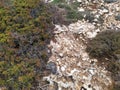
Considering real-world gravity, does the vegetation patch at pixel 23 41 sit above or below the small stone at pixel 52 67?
above

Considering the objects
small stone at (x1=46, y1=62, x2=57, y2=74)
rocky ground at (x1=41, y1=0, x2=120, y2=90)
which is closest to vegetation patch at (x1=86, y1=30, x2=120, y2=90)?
→ rocky ground at (x1=41, y1=0, x2=120, y2=90)

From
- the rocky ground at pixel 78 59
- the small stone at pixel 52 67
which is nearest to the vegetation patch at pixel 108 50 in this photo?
the rocky ground at pixel 78 59

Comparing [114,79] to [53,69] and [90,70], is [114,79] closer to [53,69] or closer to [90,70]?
[90,70]

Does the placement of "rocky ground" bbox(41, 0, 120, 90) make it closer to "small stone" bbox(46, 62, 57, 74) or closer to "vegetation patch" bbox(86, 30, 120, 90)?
"small stone" bbox(46, 62, 57, 74)

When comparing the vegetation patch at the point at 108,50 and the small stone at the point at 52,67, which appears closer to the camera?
the small stone at the point at 52,67

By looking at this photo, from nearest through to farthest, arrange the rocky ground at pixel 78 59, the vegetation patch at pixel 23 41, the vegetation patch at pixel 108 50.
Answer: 1. the vegetation patch at pixel 23 41
2. the rocky ground at pixel 78 59
3. the vegetation patch at pixel 108 50

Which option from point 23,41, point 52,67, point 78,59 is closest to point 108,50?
point 78,59

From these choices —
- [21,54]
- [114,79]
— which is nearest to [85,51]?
[114,79]

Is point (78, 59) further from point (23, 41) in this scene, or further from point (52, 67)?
point (23, 41)

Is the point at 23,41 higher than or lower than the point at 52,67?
higher

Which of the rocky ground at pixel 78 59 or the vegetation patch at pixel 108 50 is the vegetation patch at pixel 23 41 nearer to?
the rocky ground at pixel 78 59
